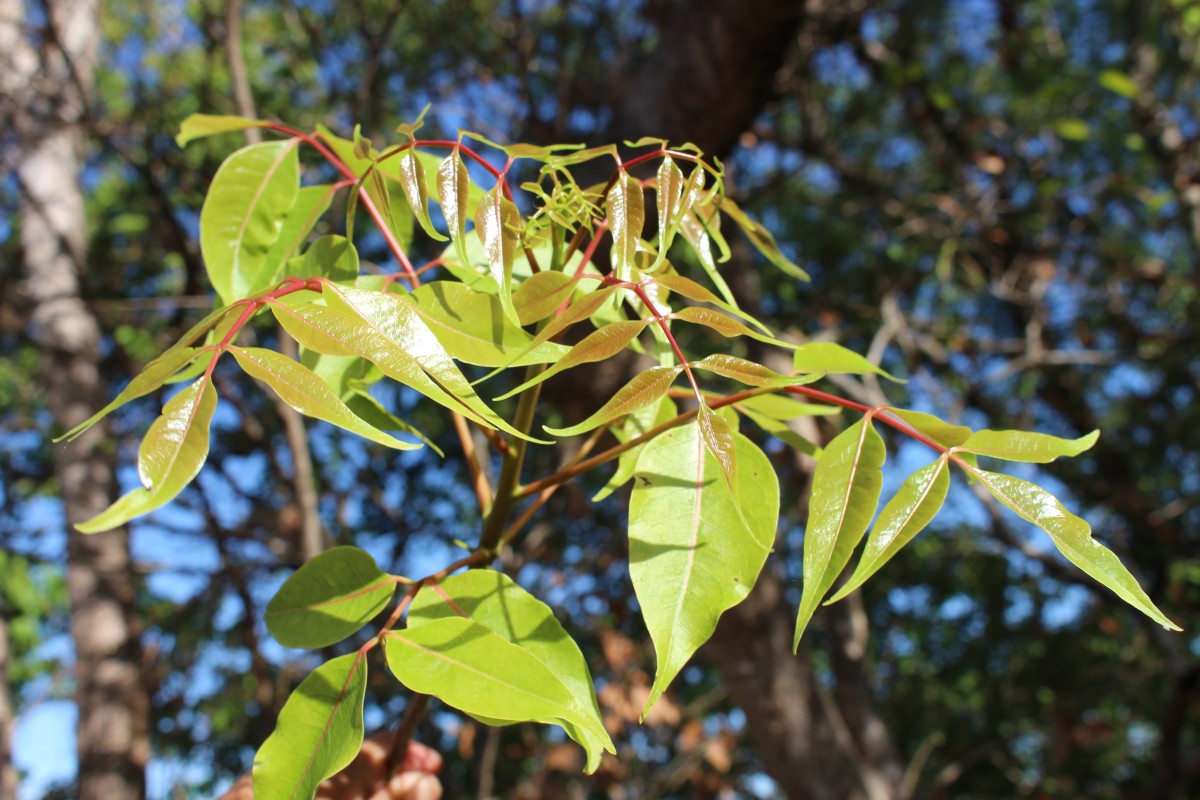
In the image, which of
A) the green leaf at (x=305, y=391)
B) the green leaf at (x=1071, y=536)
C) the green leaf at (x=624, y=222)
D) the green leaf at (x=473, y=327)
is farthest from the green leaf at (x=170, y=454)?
the green leaf at (x=1071, y=536)

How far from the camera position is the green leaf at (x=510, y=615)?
2.17 ft

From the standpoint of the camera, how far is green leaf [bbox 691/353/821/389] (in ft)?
1.91

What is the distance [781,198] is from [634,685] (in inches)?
105

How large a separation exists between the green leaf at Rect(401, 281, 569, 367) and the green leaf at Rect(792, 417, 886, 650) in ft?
0.67

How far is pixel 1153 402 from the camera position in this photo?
16.3 ft

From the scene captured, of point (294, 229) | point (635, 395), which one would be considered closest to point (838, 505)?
point (635, 395)

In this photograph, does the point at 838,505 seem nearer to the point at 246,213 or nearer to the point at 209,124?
the point at 246,213

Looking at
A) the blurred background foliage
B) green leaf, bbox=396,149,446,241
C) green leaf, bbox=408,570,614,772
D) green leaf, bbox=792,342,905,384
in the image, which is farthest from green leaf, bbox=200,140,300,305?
the blurred background foliage

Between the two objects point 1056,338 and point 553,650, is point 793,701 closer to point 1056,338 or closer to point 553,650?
point 553,650

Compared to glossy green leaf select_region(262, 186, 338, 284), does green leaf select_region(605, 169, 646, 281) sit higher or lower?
higher

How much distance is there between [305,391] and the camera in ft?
1.75

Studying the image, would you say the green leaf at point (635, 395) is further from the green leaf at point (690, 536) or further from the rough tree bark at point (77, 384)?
the rough tree bark at point (77, 384)

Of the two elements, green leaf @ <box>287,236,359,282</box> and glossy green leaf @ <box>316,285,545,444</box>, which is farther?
green leaf @ <box>287,236,359,282</box>

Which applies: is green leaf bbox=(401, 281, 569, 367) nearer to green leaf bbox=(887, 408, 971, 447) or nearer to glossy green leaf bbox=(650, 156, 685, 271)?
glossy green leaf bbox=(650, 156, 685, 271)
